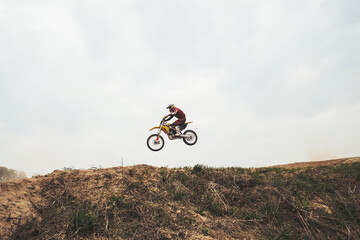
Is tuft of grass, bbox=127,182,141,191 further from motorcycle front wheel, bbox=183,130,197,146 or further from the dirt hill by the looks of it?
motorcycle front wheel, bbox=183,130,197,146

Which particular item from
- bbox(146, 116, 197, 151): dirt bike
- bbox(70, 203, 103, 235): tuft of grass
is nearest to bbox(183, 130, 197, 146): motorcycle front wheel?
bbox(146, 116, 197, 151): dirt bike

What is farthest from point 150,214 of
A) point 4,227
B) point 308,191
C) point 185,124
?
point 185,124

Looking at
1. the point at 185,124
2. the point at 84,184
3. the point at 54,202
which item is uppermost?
→ the point at 185,124

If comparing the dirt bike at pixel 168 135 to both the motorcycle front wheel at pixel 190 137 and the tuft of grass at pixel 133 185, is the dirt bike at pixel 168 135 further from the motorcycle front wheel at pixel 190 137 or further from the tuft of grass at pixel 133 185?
the tuft of grass at pixel 133 185

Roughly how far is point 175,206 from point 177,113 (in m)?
6.49

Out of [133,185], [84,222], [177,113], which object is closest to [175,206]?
[133,185]

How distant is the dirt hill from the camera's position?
Result: 5.03 meters

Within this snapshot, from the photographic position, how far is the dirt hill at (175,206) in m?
5.03

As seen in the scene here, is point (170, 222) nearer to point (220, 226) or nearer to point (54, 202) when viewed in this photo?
point (220, 226)

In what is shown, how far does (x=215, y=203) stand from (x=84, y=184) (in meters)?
4.23

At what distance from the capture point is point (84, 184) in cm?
689

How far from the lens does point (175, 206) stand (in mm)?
6203

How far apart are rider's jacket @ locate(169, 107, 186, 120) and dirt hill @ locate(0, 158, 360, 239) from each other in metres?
3.82

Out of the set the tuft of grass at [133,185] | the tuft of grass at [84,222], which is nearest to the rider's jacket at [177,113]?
the tuft of grass at [133,185]
